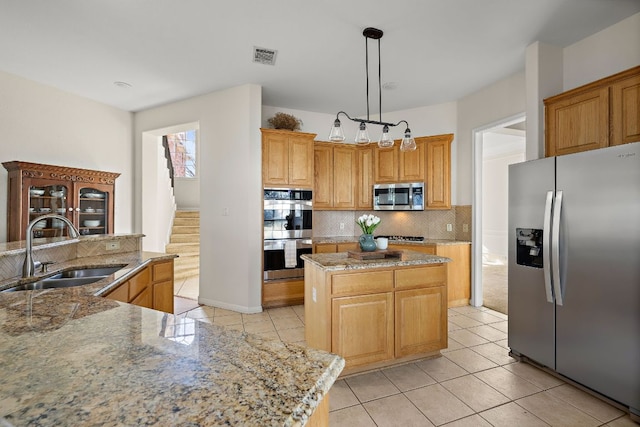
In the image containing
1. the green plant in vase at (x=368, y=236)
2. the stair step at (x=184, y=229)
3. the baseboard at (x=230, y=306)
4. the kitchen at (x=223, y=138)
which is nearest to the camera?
the green plant in vase at (x=368, y=236)

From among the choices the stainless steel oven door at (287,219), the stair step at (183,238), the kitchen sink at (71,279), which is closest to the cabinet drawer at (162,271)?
the kitchen sink at (71,279)

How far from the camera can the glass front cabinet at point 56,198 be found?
3.51 meters

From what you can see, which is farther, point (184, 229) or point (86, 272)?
point (184, 229)

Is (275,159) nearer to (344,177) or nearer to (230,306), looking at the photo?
(344,177)

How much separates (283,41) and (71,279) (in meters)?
2.71

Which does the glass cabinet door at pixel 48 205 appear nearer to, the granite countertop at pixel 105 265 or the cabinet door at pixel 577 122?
the granite countertop at pixel 105 265

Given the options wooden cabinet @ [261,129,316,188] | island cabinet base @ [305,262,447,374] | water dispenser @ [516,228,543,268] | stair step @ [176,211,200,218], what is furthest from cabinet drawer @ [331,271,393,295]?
stair step @ [176,211,200,218]

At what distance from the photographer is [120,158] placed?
4844 millimetres

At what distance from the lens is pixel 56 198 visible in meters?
3.86

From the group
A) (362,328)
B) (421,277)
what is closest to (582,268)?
(421,277)

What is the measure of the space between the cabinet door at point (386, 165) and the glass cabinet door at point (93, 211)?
413 cm

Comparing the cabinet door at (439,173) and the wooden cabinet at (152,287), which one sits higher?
the cabinet door at (439,173)

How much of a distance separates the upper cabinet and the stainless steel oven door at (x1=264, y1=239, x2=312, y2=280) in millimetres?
3030

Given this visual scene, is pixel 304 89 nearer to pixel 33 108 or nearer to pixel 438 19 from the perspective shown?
pixel 438 19
